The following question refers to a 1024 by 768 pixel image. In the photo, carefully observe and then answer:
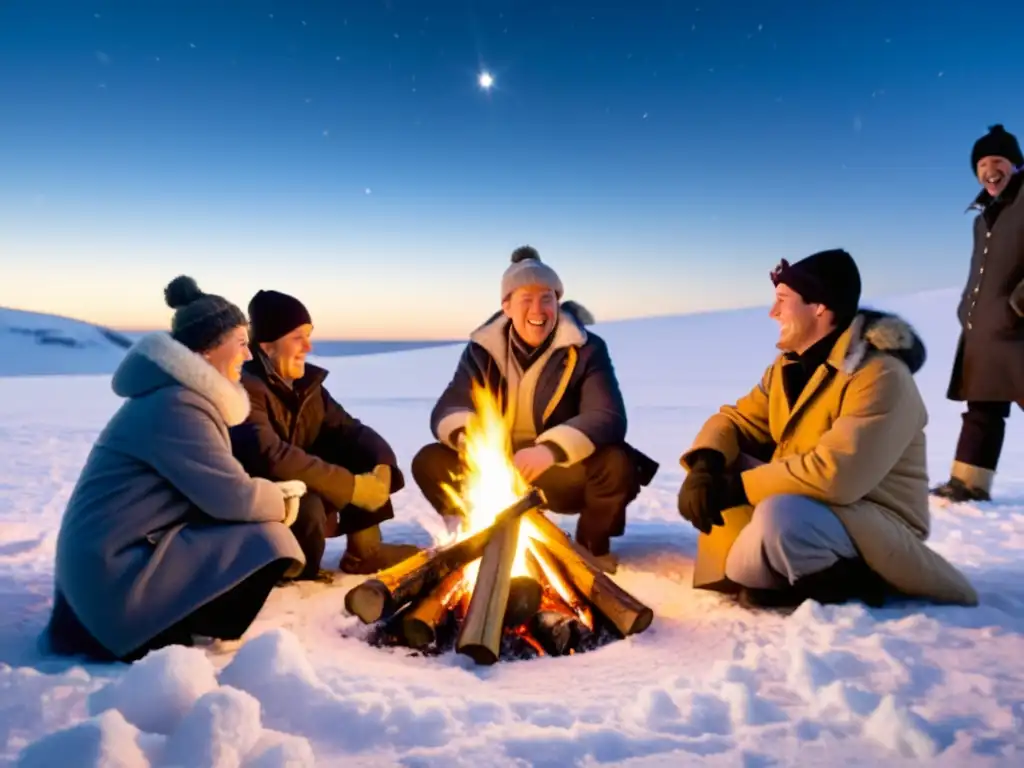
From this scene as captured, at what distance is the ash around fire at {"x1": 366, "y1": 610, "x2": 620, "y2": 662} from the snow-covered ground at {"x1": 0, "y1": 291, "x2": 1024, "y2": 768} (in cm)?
12

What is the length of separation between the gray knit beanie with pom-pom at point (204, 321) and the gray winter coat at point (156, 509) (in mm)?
125

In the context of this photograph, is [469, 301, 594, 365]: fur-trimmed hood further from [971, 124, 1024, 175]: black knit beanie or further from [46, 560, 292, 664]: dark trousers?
[971, 124, 1024, 175]: black knit beanie

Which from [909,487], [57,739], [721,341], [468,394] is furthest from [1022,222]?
[721,341]

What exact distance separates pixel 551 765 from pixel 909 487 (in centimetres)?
229

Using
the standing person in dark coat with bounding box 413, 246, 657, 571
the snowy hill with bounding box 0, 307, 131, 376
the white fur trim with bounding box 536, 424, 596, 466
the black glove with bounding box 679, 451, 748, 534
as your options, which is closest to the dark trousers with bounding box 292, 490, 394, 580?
the standing person in dark coat with bounding box 413, 246, 657, 571

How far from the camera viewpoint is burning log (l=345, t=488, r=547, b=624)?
321 centimetres

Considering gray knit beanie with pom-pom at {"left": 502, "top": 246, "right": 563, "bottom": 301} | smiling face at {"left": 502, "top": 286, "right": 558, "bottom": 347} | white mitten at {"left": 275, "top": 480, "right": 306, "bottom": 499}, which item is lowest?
white mitten at {"left": 275, "top": 480, "right": 306, "bottom": 499}

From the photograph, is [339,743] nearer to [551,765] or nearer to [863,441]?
[551,765]

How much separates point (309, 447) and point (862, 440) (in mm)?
2766

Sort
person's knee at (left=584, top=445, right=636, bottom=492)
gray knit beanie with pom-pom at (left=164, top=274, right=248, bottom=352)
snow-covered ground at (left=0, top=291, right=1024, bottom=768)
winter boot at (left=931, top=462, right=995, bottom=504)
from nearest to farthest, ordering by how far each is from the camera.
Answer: snow-covered ground at (left=0, top=291, right=1024, bottom=768) → gray knit beanie with pom-pom at (left=164, top=274, right=248, bottom=352) → person's knee at (left=584, top=445, right=636, bottom=492) → winter boot at (left=931, top=462, right=995, bottom=504)

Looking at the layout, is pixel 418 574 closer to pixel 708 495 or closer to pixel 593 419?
pixel 708 495

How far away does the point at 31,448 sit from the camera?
30.9 feet

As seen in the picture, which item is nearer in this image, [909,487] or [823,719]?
[823,719]

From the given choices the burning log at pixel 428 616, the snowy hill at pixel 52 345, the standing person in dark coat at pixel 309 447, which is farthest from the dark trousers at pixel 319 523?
the snowy hill at pixel 52 345
